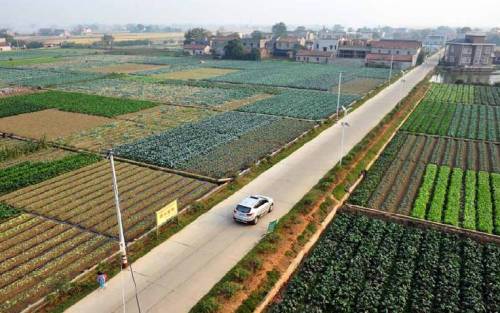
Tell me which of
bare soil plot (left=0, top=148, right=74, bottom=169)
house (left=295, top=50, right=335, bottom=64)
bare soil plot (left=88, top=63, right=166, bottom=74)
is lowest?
bare soil plot (left=0, top=148, right=74, bottom=169)

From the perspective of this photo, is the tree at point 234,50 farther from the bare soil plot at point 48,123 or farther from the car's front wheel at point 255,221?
the car's front wheel at point 255,221

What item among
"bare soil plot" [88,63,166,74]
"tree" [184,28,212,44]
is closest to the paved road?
"bare soil plot" [88,63,166,74]

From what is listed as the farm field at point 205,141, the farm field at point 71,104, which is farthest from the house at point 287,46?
the farm field at point 205,141

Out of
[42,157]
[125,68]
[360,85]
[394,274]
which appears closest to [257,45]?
[125,68]

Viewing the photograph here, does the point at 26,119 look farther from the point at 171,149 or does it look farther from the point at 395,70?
the point at 395,70

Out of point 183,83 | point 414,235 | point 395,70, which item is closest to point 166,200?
point 414,235

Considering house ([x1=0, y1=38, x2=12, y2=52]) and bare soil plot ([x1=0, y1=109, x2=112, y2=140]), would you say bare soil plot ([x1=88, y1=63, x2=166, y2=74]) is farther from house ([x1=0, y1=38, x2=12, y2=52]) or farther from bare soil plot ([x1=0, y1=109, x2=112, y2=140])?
house ([x1=0, y1=38, x2=12, y2=52])

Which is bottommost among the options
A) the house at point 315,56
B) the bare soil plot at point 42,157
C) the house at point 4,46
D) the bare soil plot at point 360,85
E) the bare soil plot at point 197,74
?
the bare soil plot at point 42,157
